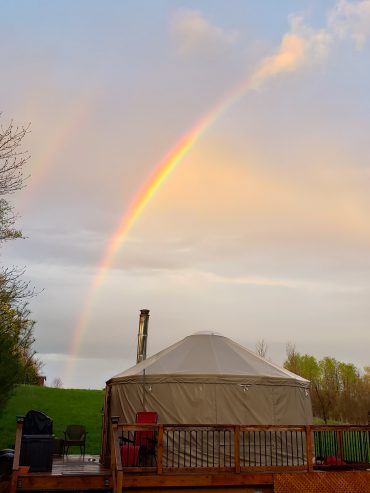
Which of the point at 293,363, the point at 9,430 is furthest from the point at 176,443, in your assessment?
the point at 293,363

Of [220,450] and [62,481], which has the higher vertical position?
[220,450]

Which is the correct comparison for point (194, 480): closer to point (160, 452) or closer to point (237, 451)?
point (160, 452)

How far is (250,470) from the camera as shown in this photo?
29.4 ft

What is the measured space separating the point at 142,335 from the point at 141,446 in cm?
494

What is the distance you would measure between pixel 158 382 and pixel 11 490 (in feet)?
11.8

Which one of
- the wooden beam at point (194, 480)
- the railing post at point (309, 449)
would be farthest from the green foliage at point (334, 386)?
the wooden beam at point (194, 480)

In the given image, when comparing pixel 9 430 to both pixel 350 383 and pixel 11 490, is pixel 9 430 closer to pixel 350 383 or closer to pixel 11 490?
pixel 11 490

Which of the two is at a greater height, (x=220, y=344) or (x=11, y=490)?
(x=220, y=344)

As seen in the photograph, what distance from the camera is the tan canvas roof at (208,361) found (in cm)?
1099

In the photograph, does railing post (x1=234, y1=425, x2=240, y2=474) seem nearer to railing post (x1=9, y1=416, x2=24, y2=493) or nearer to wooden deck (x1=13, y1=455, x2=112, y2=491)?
wooden deck (x1=13, y1=455, x2=112, y2=491)

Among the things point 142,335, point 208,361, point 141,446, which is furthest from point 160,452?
point 142,335

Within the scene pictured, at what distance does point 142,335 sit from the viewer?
1462 cm

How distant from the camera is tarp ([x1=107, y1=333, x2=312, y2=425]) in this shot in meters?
10.6

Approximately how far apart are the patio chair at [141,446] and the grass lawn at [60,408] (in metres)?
10.9
